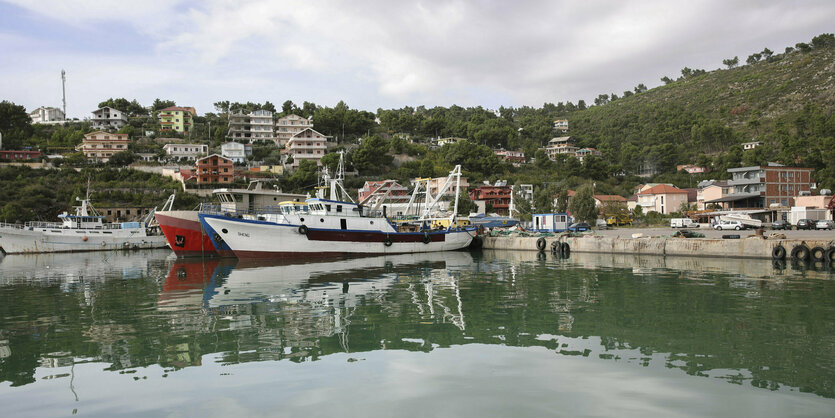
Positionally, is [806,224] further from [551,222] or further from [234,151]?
[234,151]

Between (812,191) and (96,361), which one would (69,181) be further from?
(812,191)

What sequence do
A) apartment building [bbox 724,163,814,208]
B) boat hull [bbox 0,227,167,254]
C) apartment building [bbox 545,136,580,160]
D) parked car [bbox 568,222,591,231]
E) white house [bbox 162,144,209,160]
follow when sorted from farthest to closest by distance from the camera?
apartment building [bbox 545,136,580,160], white house [bbox 162,144,209,160], apartment building [bbox 724,163,814,208], parked car [bbox 568,222,591,231], boat hull [bbox 0,227,167,254]

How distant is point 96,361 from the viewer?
8.44m

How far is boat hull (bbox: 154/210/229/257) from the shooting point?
31.9 metres

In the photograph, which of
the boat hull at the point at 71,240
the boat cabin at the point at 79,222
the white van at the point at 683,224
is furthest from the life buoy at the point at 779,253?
the boat cabin at the point at 79,222

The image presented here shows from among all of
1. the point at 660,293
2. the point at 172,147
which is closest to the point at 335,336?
the point at 660,293

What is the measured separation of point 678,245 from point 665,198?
1560 inches

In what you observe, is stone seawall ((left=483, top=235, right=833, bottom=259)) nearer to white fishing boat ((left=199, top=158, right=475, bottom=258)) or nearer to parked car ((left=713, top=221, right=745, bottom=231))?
white fishing boat ((left=199, top=158, right=475, bottom=258))

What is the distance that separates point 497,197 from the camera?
7512 cm

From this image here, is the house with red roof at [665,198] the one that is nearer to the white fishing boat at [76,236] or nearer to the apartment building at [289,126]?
the white fishing boat at [76,236]

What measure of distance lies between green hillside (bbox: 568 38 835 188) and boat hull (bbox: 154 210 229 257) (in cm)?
6637

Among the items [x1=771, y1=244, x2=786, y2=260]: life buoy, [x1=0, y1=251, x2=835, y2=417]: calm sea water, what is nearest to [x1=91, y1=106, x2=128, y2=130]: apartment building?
[x1=0, y1=251, x2=835, y2=417]: calm sea water

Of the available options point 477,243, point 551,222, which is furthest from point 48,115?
point 551,222

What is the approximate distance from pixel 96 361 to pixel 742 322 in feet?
43.2
